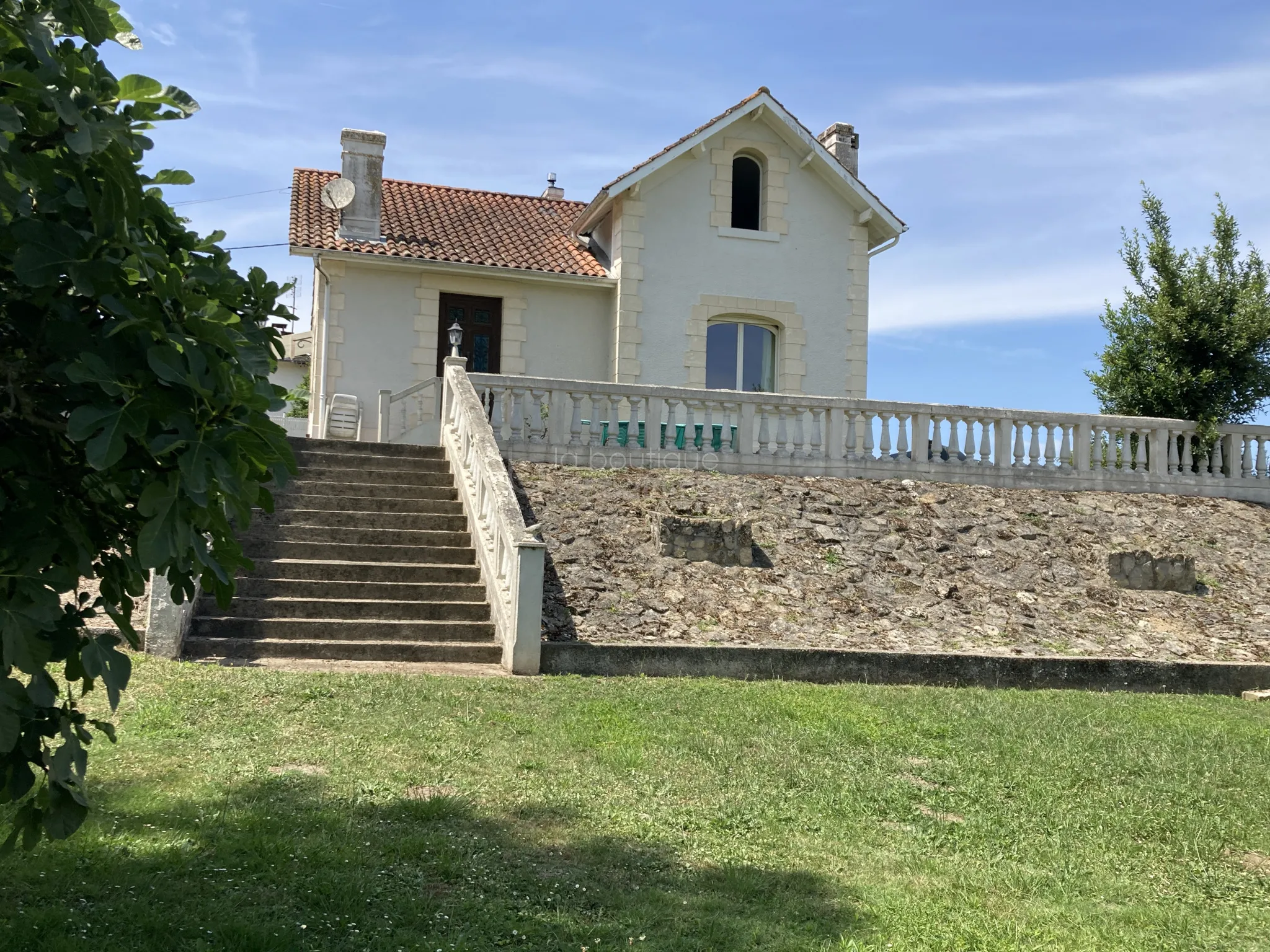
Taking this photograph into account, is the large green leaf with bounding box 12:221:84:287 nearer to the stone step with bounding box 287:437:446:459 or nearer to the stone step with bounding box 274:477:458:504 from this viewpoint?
the stone step with bounding box 274:477:458:504

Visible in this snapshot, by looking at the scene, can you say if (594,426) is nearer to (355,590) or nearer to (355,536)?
(355,536)

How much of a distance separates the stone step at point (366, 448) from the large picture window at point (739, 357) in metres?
6.98

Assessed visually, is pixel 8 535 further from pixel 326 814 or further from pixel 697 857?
pixel 697 857

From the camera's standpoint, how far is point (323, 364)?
62.7ft

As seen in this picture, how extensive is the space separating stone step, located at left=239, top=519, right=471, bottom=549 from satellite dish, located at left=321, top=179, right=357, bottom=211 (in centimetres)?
858

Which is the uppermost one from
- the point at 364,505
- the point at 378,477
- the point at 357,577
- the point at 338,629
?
the point at 378,477

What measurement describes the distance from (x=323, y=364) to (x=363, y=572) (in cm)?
853

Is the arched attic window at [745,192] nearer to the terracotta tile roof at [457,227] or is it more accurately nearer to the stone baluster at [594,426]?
the terracotta tile roof at [457,227]

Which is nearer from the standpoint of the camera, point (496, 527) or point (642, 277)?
point (496, 527)

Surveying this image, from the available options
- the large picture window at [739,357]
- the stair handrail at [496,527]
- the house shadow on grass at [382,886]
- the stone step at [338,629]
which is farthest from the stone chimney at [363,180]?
the house shadow on grass at [382,886]

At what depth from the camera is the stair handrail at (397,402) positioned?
16703 millimetres

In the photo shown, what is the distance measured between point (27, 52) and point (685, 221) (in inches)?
702

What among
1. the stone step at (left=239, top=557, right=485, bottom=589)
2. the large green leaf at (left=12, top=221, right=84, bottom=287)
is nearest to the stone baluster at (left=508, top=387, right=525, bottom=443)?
the stone step at (left=239, top=557, right=485, bottom=589)

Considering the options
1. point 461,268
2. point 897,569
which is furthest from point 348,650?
point 461,268
